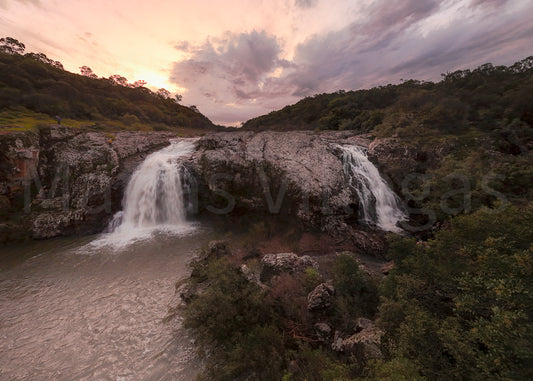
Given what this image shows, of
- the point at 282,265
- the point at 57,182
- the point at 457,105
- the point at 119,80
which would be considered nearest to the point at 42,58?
the point at 119,80

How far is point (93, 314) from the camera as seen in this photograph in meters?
7.60

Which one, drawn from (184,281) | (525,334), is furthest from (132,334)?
(525,334)

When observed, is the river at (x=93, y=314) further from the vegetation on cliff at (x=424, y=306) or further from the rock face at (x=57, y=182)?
the rock face at (x=57, y=182)

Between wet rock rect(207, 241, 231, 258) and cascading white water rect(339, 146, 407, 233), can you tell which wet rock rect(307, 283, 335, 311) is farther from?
cascading white water rect(339, 146, 407, 233)

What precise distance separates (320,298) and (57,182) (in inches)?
823

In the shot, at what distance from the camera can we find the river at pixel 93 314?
587cm

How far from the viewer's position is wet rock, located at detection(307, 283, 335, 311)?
21.9 feet

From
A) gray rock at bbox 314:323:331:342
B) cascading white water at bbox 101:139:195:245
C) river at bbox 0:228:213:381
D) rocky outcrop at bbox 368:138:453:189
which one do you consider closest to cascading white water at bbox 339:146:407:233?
rocky outcrop at bbox 368:138:453:189

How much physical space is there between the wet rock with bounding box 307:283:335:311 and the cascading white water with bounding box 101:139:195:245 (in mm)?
11345

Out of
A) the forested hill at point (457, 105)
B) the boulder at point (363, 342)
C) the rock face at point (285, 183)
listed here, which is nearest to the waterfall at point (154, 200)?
the rock face at point (285, 183)

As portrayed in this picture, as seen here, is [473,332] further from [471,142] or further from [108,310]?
[471,142]

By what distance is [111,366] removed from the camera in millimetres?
5879

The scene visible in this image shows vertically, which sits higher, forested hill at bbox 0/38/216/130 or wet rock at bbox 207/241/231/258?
forested hill at bbox 0/38/216/130

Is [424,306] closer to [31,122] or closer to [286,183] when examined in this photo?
[286,183]
